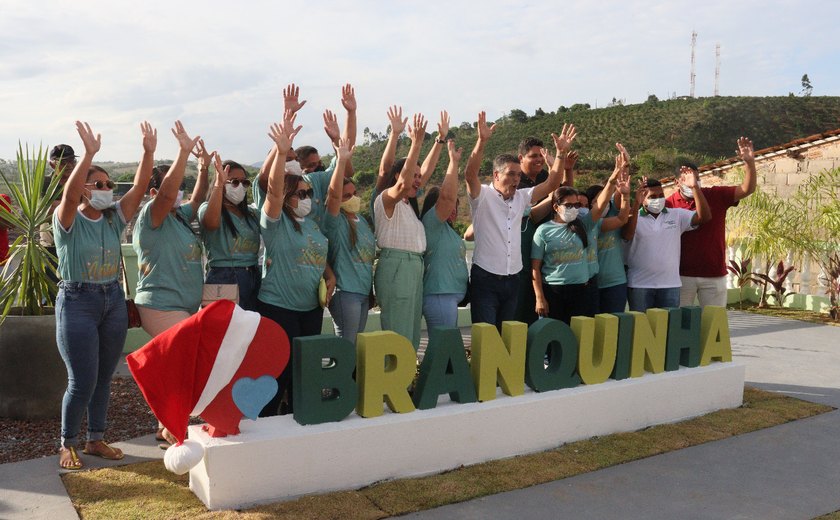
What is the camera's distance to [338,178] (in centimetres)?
452

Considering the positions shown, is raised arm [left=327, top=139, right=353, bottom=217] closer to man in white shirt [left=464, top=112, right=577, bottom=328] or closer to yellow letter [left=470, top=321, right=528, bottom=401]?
man in white shirt [left=464, top=112, right=577, bottom=328]

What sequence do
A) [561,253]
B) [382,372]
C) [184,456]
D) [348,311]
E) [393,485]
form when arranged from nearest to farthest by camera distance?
[184,456] < [393,485] < [382,372] < [348,311] < [561,253]

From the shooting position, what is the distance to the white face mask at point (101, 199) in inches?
165

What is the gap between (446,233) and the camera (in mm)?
5094

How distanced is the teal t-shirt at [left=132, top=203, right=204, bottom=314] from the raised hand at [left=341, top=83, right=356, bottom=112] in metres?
1.60

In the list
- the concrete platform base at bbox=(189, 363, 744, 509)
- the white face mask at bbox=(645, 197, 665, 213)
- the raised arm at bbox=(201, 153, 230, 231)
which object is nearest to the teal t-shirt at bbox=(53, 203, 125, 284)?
the raised arm at bbox=(201, 153, 230, 231)

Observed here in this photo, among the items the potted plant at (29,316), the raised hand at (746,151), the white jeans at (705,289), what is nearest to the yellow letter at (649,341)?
the white jeans at (705,289)

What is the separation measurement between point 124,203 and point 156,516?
1.81 meters

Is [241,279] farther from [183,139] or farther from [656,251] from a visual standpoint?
[656,251]

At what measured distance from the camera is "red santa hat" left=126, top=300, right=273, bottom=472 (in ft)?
11.8

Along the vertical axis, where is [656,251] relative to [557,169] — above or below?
below

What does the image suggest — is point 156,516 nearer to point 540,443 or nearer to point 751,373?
point 540,443

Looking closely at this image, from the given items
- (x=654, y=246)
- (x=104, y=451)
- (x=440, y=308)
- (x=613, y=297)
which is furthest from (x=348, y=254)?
(x=654, y=246)

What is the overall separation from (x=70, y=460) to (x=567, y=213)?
12.3 feet
